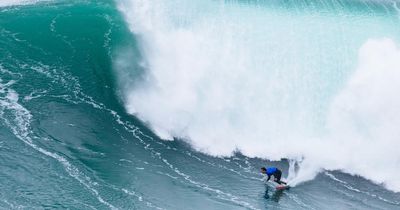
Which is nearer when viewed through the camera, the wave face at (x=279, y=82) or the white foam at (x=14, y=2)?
the wave face at (x=279, y=82)

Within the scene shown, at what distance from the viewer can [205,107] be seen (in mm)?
30156

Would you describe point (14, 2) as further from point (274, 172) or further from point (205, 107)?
point (274, 172)

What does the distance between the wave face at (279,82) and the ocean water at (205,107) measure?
10cm

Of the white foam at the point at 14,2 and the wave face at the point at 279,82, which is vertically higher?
the white foam at the point at 14,2

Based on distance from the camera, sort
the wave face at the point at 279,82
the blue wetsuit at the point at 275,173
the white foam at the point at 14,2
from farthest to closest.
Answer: the white foam at the point at 14,2 < the wave face at the point at 279,82 < the blue wetsuit at the point at 275,173

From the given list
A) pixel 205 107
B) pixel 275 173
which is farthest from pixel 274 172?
pixel 205 107

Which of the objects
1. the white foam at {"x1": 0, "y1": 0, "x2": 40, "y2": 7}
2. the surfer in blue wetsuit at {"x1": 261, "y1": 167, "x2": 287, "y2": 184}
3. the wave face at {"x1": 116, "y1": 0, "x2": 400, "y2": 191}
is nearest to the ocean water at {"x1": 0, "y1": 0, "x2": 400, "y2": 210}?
the wave face at {"x1": 116, "y1": 0, "x2": 400, "y2": 191}

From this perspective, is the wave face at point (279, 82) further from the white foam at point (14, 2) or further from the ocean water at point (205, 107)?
the white foam at point (14, 2)

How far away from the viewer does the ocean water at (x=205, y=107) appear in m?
23.6

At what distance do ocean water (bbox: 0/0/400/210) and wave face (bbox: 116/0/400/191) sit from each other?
0.10 metres

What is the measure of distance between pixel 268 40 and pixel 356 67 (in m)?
6.72

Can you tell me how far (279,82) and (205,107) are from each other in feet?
18.6

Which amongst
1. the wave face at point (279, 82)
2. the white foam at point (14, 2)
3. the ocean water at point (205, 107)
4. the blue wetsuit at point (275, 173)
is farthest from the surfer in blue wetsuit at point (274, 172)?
the white foam at point (14, 2)

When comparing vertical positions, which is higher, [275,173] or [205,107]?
[205,107]
